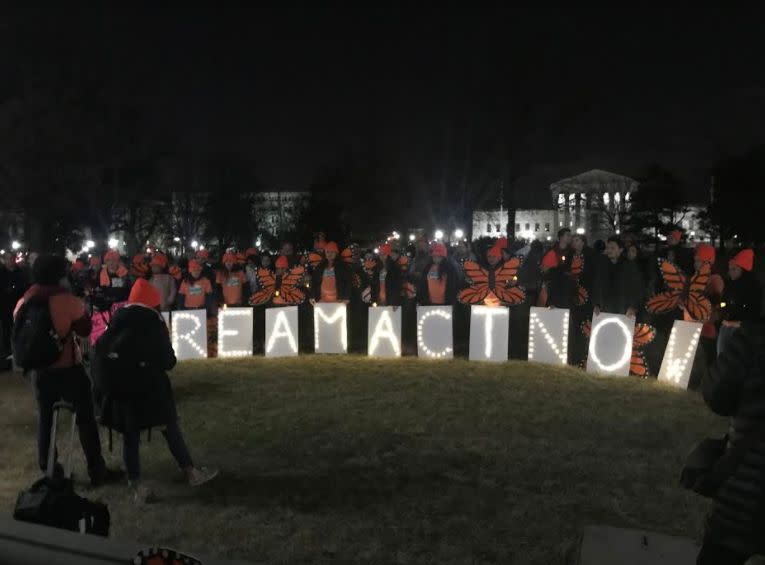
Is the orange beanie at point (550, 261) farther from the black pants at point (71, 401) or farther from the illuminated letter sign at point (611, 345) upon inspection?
the black pants at point (71, 401)

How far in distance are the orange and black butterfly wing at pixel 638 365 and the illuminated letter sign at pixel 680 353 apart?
30 cm

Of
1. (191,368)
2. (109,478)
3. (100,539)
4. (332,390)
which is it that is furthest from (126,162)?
(100,539)

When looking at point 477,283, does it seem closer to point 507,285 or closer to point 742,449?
point 507,285

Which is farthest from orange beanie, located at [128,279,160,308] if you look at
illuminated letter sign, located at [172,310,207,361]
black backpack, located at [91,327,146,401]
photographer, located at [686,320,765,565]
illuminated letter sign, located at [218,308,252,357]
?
illuminated letter sign, located at [218,308,252,357]

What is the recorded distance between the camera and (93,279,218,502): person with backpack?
6.51m

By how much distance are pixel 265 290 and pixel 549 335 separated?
220 inches

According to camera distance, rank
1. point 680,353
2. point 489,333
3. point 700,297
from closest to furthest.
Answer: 1. point 680,353
2. point 700,297
3. point 489,333

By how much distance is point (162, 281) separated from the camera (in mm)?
14078

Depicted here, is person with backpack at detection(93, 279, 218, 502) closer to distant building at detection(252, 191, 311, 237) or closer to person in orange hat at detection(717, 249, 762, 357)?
person in orange hat at detection(717, 249, 762, 357)

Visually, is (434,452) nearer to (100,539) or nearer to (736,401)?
(736,401)

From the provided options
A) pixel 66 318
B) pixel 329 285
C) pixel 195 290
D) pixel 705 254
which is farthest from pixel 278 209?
pixel 66 318

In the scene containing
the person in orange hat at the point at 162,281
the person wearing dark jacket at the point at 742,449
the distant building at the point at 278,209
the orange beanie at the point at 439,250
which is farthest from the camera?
the distant building at the point at 278,209

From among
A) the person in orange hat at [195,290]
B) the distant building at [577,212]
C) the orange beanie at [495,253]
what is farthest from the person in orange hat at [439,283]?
the distant building at [577,212]

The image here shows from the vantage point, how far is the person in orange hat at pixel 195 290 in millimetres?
14664
